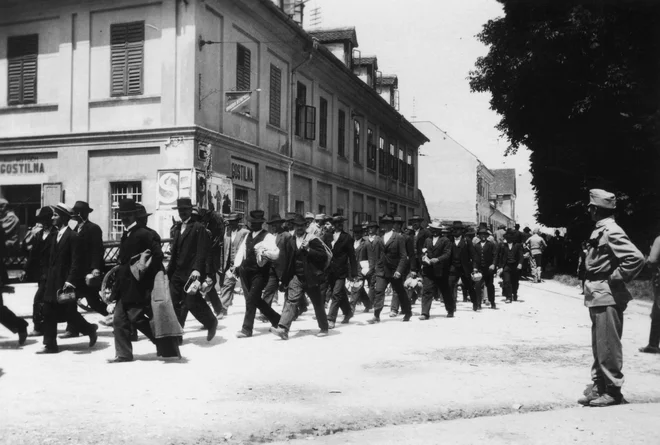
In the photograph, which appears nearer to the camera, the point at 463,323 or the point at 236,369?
the point at 236,369

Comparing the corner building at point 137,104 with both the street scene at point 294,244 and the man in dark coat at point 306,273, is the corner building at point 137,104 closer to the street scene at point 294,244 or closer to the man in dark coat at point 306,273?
the street scene at point 294,244

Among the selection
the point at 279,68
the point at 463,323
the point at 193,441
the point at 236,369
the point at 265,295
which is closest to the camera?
the point at 193,441

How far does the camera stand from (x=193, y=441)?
16.5ft

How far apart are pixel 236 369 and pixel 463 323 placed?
19.4ft

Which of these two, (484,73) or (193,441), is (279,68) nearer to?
(484,73)

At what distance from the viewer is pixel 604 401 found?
6062 millimetres

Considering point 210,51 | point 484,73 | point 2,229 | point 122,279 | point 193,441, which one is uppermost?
point 484,73

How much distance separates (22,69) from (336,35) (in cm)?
1584

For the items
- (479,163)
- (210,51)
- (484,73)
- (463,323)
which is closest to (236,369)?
(463,323)

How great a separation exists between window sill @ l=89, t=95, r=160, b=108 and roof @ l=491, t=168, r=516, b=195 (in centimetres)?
8320

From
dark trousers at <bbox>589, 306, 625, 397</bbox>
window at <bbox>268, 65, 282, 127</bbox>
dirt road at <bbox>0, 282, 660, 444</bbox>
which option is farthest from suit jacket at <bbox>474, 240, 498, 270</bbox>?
dark trousers at <bbox>589, 306, 625, 397</bbox>

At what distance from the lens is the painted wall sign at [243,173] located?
65.4ft

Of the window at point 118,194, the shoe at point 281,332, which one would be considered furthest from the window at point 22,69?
the shoe at point 281,332

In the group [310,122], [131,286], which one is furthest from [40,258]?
[310,122]
